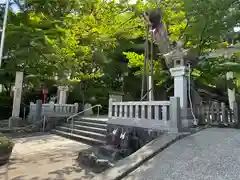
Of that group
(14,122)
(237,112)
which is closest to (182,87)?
(237,112)

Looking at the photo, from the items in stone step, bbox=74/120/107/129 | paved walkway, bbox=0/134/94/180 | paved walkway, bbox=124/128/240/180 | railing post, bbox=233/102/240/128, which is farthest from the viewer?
stone step, bbox=74/120/107/129

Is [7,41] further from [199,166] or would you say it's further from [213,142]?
[213,142]

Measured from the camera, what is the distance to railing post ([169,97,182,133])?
4.70 meters

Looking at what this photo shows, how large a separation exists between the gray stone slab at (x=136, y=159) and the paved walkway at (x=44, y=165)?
101 centimetres

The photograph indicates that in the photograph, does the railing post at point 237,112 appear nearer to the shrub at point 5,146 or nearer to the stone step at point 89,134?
the stone step at point 89,134

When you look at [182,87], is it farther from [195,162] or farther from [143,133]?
[195,162]

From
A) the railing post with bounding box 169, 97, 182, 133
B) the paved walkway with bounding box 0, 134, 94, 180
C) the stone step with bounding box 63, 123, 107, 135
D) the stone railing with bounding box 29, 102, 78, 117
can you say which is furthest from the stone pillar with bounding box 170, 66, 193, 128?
the stone railing with bounding box 29, 102, 78, 117

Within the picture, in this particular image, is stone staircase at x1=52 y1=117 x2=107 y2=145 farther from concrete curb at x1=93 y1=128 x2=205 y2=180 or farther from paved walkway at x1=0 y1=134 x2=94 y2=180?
concrete curb at x1=93 y1=128 x2=205 y2=180

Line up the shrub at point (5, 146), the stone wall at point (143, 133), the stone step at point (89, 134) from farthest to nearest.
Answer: the stone step at point (89, 134)
the stone wall at point (143, 133)
the shrub at point (5, 146)

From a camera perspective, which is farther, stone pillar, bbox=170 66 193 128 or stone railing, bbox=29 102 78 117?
stone railing, bbox=29 102 78 117

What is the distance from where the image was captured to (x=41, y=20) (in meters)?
4.76

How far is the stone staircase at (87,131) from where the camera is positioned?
716 centimetres

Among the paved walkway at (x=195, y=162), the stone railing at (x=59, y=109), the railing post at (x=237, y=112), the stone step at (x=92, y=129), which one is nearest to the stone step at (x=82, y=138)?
the stone step at (x=92, y=129)

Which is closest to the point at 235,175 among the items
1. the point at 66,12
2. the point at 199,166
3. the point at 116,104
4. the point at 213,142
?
the point at 199,166
